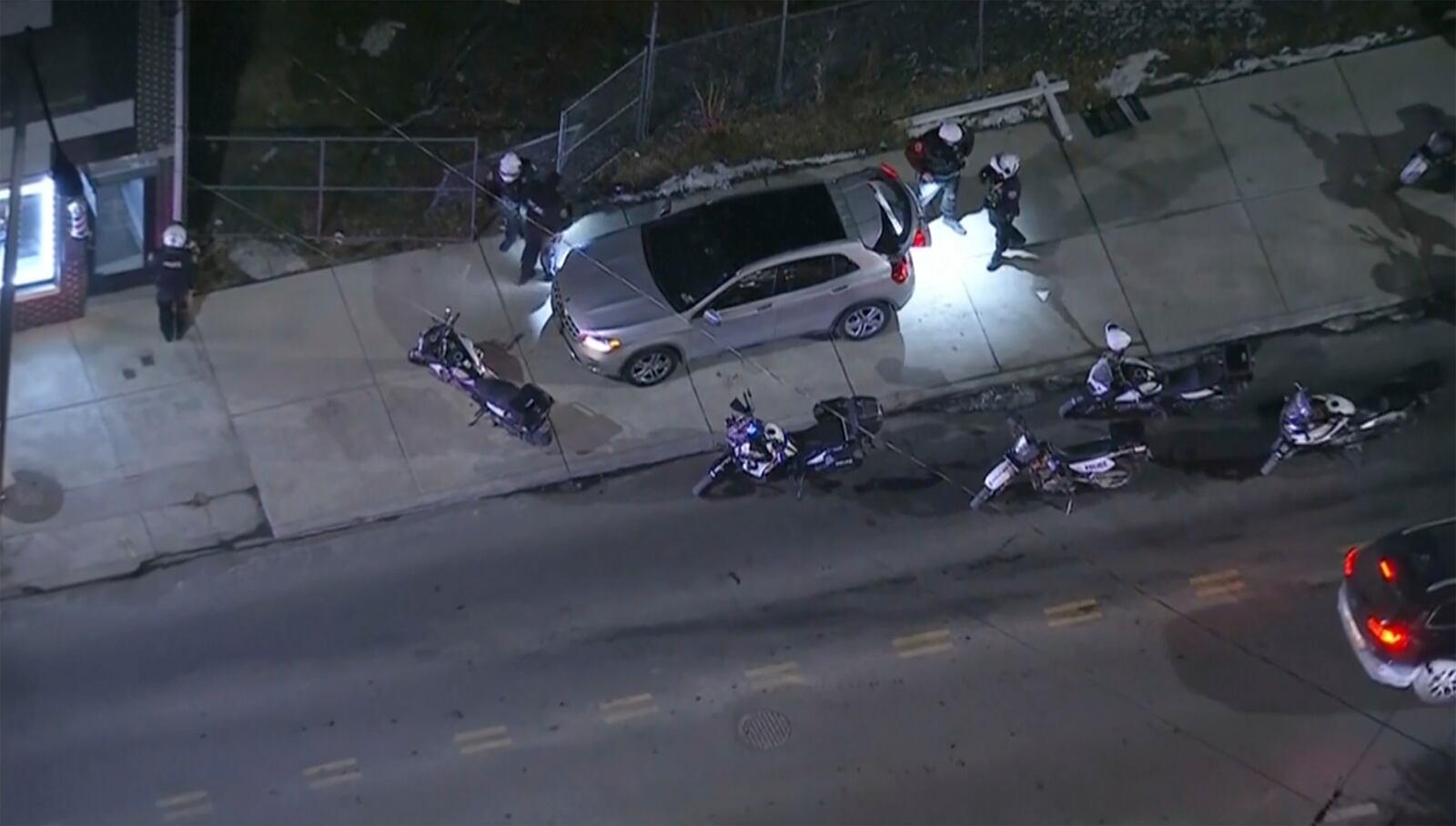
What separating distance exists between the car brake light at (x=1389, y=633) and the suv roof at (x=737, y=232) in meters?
6.56

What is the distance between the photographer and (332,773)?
44.6 ft

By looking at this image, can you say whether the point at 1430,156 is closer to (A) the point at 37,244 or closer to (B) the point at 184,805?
(B) the point at 184,805

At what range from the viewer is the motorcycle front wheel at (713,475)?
14211mm

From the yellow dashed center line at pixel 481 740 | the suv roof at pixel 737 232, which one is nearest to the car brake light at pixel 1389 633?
the suv roof at pixel 737 232

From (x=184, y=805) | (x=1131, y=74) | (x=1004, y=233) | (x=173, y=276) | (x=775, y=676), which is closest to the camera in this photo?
(x=184, y=805)

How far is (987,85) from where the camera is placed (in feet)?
53.1

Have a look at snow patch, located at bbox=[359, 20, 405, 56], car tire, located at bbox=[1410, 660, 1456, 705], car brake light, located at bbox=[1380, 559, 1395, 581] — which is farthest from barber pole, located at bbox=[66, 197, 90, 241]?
car tire, located at bbox=[1410, 660, 1456, 705]

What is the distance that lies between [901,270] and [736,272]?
181 cm

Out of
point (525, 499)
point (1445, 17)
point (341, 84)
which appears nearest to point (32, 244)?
point (341, 84)

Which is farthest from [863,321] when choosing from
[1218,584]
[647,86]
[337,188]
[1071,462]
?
[337,188]

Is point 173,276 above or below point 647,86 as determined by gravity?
below

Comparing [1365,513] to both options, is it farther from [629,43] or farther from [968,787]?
[629,43]

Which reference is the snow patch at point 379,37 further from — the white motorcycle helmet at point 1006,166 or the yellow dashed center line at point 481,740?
the yellow dashed center line at point 481,740

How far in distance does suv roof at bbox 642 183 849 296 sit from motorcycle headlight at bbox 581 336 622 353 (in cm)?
85
